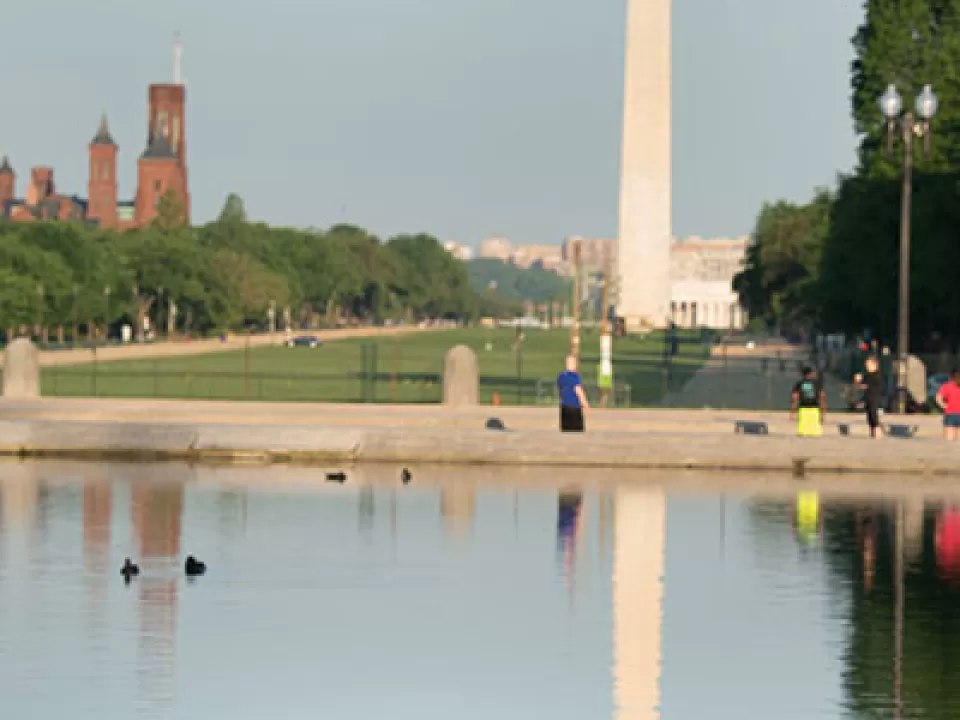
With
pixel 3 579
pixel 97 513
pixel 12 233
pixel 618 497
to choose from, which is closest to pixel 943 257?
pixel 618 497

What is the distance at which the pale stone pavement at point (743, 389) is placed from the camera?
6531 cm

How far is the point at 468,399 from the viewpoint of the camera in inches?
2029

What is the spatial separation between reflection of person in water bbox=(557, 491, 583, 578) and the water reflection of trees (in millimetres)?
2301

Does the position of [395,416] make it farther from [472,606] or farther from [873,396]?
[472,606]

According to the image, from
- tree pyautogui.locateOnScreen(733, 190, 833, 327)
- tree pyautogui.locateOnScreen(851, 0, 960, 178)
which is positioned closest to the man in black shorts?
tree pyautogui.locateOnScreen(851, 0, 960, 178)

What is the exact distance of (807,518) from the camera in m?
29.4

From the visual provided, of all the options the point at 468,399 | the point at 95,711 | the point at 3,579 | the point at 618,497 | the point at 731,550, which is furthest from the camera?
the point at 468,399

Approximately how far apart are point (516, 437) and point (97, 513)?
1119 centimetres

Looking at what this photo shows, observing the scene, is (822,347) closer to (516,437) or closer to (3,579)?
(516,437)

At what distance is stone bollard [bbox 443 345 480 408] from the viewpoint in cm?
5122

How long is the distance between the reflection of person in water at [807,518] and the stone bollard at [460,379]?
712 inches

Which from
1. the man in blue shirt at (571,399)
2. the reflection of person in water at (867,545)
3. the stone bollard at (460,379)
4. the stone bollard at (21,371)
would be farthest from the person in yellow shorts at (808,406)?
the stone bollard at (21,371)

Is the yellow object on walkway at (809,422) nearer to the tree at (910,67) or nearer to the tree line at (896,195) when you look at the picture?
the tree line at (896,195)

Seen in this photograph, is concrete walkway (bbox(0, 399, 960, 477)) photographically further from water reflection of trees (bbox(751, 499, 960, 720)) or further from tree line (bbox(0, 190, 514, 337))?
tree line (bbox(0, 190, 514, 337))
